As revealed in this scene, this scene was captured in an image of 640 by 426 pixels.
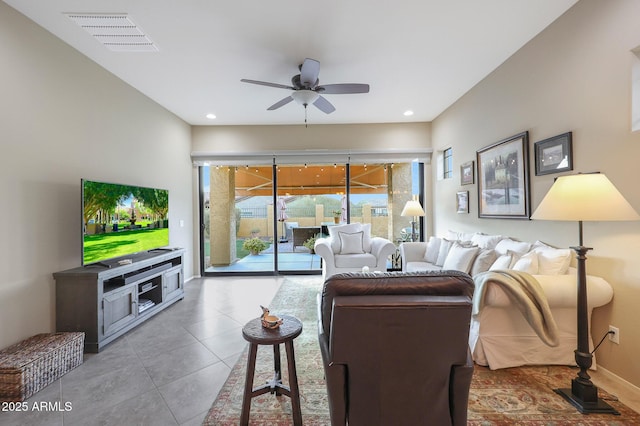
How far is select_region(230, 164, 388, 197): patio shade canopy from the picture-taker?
557 cm

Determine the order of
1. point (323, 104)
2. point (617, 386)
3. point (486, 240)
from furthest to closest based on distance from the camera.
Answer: point (323, 104) → point (486, 240) → point (617, 386)

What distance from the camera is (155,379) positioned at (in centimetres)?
213

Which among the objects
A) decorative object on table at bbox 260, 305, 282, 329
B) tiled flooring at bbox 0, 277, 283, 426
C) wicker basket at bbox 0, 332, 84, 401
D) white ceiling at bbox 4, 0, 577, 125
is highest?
white ceiling at bbox 4, 0, 577, 125

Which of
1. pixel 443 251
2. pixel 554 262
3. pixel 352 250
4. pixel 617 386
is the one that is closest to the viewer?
pixel 617 386

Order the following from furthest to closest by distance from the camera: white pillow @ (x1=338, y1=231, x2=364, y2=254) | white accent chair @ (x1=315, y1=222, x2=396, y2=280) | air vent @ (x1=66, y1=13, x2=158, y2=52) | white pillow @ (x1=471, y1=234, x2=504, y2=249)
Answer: white pillow @ (x1=338, y1=231, x2=364, y2=254), white accent chair @ (x1=315, y1=222, x2=396, y2=280), white pillow @ (x1=471, y1=234, x2=504, y2=249), air vent @ (x1=66, y1=13, x2=158, y2=52)

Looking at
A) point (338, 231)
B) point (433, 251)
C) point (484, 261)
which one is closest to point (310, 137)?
point (338, 231)

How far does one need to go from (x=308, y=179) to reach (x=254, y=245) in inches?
69.8

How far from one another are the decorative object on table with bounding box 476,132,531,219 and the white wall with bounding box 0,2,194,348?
4.63m

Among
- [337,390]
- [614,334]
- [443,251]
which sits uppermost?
[443,251]

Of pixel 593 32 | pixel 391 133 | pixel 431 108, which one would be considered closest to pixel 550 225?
pixel 593 32

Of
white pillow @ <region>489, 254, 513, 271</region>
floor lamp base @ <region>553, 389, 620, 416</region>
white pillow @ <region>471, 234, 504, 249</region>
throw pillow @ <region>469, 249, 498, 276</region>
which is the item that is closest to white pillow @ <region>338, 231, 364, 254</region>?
white pillow @ <region>471, 234, 504, 249</region>

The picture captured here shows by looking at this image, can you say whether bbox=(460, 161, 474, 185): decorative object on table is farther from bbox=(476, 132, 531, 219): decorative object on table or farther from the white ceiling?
the white ceiling

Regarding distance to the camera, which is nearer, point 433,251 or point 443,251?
point 443,251

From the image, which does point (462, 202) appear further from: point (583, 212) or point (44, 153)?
point (44, 153)
